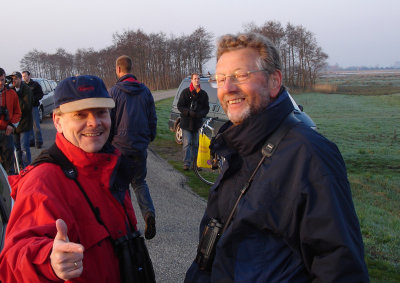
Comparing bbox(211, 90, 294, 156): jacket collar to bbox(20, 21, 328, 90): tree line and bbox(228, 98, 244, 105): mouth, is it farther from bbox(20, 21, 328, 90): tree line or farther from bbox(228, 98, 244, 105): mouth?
bbox(20, 21, 328, 90): tree line

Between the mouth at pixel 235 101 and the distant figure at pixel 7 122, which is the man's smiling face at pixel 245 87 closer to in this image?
the mouth at pixel 235 101

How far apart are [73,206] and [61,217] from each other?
12 centimetres

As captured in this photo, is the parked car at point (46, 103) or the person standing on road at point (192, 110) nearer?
the person standing on road at point (192, 110)

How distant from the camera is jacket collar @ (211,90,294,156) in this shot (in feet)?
6.12

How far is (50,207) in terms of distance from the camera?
5.45ft

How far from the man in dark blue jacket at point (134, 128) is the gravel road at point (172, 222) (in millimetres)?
334

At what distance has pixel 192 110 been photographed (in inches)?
352

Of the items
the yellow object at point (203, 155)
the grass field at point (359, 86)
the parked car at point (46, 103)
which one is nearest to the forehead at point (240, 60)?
the yellow object at point (203, 155)

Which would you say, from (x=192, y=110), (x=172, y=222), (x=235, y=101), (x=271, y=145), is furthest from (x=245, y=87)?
(x=192, y=110)

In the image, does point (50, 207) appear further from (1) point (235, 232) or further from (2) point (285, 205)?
(2) point (285, 205)

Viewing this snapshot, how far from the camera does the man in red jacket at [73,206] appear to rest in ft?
4.78

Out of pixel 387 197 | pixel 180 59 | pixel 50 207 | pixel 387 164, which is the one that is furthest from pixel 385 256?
pixel 180 59

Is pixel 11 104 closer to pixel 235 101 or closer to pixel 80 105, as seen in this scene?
pixel 80 105

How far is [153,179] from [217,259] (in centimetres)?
677
